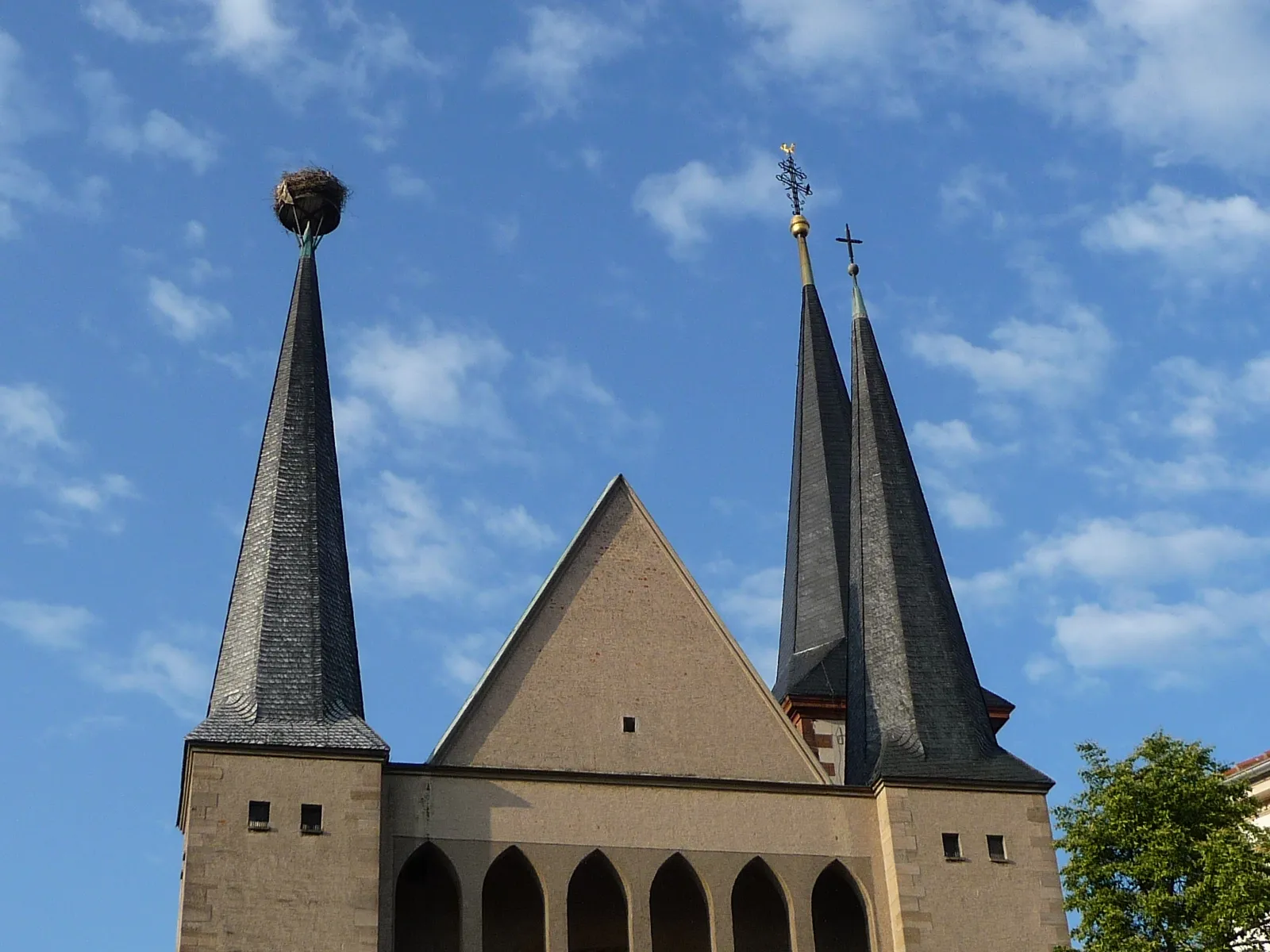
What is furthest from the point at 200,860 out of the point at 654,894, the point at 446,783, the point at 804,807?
the point at 804,807

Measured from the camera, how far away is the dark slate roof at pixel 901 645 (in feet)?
Result: 68.9

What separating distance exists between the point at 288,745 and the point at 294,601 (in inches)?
74.3

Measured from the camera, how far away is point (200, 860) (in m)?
18.8

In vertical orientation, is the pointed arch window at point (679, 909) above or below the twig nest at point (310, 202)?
below

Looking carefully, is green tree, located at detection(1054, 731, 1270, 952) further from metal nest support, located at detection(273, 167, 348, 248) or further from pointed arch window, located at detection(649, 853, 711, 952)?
metal nest support, located at detection(273, 167, 348, 248)

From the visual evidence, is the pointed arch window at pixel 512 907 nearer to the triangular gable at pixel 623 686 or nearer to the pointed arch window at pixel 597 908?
the pointed arch window at pixel 597 908

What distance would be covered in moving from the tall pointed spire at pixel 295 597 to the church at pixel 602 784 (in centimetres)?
3

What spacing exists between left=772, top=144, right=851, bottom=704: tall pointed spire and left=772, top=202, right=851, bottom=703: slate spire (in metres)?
0.01

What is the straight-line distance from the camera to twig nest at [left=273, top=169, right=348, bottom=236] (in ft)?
83.3

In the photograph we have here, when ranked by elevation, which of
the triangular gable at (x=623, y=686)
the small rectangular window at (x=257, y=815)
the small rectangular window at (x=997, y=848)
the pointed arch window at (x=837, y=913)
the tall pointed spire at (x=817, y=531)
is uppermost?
the tall pointed spire at (x=817, y=531)

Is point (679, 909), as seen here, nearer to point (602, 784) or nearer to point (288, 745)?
point (602, 784)

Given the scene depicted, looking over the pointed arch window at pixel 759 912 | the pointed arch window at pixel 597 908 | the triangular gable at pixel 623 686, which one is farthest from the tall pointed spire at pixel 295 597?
the pointed arch window at pixel 759 912

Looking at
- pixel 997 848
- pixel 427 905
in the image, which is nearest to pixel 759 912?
pixel 997 848

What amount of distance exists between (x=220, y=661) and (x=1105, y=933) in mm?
8591
